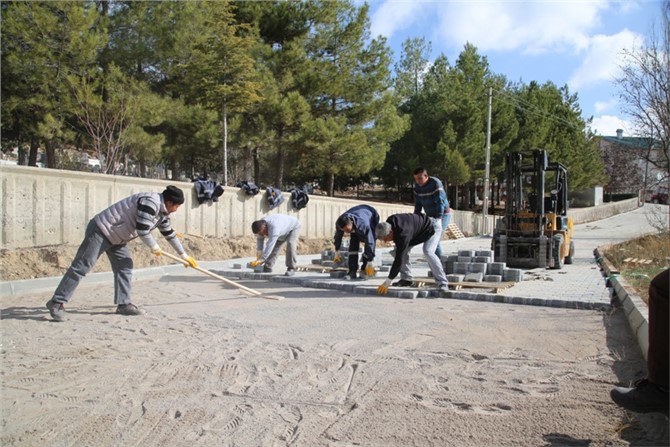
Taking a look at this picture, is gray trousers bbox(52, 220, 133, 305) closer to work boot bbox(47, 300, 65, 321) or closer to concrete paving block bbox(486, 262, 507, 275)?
work boot bbox(47, 300, 65, 321)

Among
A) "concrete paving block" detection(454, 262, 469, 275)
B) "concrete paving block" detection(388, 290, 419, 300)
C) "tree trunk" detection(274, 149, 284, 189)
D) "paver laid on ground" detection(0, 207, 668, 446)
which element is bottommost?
"paver laid on ground" detection(0, 207, 668, 446)

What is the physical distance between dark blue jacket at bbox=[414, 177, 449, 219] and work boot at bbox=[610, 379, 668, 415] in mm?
6413

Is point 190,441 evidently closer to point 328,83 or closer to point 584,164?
point 328,83

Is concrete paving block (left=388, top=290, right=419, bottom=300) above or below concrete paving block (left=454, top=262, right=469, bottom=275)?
below

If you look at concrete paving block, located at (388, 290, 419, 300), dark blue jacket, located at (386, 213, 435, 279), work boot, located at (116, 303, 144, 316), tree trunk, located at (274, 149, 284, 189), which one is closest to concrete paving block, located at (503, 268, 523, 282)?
dark blue jacket, located at (386, 213, 435, 279)

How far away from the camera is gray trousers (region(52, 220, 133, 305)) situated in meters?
6.29

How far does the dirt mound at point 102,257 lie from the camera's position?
9453 millimetres

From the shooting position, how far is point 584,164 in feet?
154

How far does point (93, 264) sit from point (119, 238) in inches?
17.0

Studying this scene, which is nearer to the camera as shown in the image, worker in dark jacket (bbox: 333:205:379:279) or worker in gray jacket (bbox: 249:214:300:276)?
worker in dark jacket (bbox: 333:205:379:279)

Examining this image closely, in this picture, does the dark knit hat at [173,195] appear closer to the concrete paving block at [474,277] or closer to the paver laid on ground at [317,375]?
the paver laid on ground at [317,375]

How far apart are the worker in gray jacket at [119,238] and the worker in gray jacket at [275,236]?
9.98ft

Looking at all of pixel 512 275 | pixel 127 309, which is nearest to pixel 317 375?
pixel 127 309

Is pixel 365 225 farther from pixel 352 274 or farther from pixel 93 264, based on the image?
pixel 93 264
